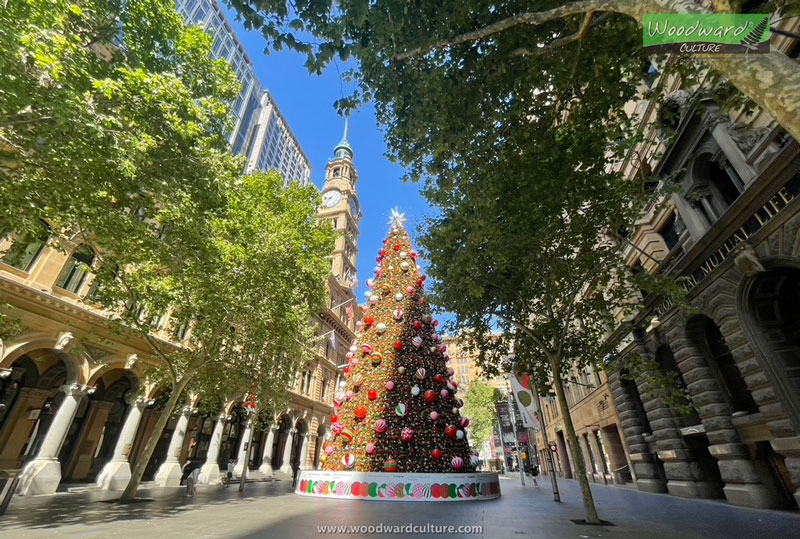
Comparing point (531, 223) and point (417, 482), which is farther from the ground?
point (531, 223)

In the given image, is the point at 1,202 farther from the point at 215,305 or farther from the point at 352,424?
the point at 352,424

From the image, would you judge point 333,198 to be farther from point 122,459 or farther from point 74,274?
point 122,459

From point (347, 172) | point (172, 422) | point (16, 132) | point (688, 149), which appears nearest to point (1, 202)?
point (16, 132)

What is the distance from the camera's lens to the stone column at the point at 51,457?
40.3 ft

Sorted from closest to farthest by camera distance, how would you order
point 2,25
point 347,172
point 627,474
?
1. point 2,25
2. point 627,474
3. point 347,172

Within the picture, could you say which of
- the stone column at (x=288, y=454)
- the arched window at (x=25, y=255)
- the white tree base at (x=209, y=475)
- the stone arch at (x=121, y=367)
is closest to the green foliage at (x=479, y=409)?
the stone column at (x=288, y=454)

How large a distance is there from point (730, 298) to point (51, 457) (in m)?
23.9

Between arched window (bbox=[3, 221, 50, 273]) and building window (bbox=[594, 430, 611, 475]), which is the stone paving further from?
building window (bbox=[594, 430, 611, 475])

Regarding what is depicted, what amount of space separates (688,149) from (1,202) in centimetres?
1902

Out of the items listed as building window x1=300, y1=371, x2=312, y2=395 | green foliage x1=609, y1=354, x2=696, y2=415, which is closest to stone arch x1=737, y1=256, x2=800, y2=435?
green foliage x1=609, y1=354, x2=696, y2=415

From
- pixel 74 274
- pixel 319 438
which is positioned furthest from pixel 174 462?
pixel 319 438

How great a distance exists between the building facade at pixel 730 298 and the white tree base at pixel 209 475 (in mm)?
21513

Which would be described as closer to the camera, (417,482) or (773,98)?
(773,98)

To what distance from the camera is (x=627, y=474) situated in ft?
61.5
